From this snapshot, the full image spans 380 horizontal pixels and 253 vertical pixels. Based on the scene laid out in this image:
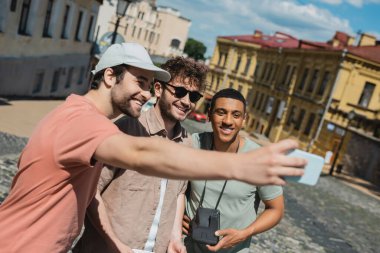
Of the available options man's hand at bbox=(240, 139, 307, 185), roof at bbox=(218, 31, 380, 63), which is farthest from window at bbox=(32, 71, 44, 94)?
roof at bbox=(218, 31, 380, 63)

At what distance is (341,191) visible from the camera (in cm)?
1884

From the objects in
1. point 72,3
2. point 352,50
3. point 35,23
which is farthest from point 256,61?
point 35,23

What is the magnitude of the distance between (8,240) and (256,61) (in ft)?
155

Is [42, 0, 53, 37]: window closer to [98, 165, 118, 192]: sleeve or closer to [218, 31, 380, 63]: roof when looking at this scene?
[98, 165, 118, 192]: sleeve

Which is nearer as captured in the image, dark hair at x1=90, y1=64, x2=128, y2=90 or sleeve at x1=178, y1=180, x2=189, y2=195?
dark hair at x1=90, y1=64, x2=128, y2=90

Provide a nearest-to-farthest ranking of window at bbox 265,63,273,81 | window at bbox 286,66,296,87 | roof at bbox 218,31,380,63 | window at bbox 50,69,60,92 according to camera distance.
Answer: window at bbox 50,69,60,92, roof at bbox 218,31,380,63, window at bbox 286,66,296,87, window at bbox 265,63,273,81

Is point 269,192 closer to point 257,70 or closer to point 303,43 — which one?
point 303,43

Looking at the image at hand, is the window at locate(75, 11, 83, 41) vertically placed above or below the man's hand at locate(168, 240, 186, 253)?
above

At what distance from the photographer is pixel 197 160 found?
57.4 inches

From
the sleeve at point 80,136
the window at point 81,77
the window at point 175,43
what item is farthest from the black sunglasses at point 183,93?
the window at point 175,43

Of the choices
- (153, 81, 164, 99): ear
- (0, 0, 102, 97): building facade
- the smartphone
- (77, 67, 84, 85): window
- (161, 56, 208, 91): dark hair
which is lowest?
(77, 67, 84, 85): window

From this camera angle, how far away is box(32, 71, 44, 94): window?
19188 millimetres

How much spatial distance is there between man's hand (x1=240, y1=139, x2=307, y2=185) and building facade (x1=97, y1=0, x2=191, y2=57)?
70.0m

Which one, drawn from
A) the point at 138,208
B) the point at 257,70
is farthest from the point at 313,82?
the point at 138,208
